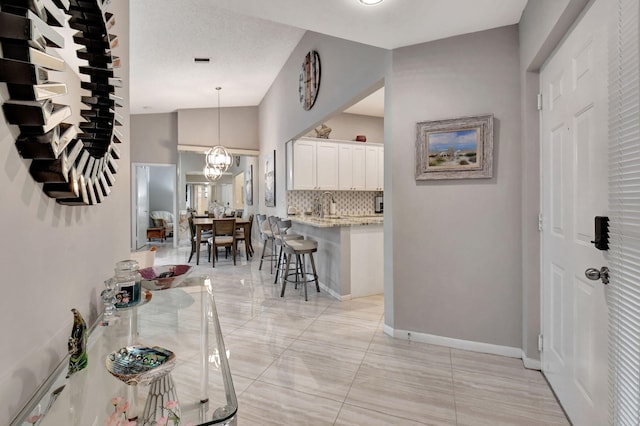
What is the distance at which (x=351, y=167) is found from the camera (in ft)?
19.1

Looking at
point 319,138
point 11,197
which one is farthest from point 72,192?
point 319,138

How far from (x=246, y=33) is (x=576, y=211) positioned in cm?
475

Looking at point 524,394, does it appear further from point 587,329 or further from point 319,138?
point 319,138

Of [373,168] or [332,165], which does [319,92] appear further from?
[373,168]

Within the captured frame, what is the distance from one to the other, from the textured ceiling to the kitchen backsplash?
1637 millimetres

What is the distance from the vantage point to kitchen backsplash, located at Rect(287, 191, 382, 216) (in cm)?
586

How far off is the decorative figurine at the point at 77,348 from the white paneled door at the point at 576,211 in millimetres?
1925

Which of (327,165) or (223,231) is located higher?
(327,165)

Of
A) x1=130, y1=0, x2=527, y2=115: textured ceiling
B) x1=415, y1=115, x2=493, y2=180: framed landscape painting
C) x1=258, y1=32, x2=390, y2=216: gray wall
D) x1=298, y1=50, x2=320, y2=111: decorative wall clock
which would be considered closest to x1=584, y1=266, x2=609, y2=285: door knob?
x1=415, y1=115, x2=493, y2=180: framed landscape painting

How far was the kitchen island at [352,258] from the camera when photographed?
390 centimetres

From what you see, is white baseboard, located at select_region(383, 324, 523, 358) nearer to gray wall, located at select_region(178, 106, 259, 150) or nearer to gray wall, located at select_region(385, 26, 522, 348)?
gray wall, located at select_region(385, 26, 522, 348)

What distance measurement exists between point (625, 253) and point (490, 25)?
2027 millimetres

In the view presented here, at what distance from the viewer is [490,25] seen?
7.89 ft

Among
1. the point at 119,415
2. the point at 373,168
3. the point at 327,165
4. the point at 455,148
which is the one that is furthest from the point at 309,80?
the point at 119,415
